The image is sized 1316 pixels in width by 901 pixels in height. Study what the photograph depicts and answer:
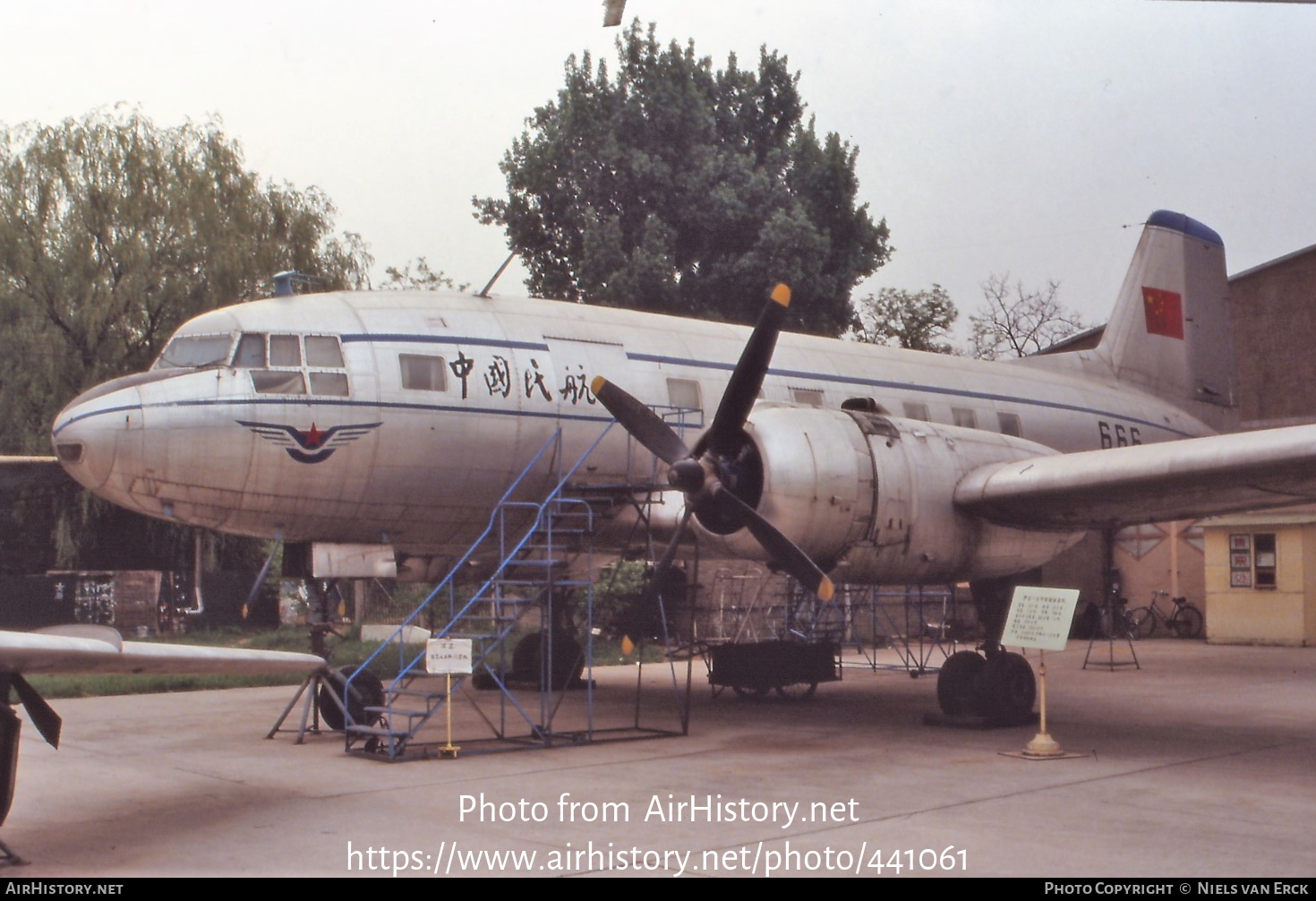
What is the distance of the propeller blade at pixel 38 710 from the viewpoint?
7.18 metres

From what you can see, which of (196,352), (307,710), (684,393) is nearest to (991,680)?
(684,393)

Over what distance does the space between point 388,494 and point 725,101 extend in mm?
27945

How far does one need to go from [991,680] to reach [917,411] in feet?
13.1

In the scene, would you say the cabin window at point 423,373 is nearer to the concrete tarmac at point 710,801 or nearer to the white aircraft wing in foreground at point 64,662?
the concrete tarmac at point 710,801

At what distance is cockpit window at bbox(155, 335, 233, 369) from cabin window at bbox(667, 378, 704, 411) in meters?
4.67

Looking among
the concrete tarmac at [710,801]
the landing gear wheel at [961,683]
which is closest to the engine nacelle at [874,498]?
the landing gear wheel at [961,683]

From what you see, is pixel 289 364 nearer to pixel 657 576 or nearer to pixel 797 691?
pixel 657 576

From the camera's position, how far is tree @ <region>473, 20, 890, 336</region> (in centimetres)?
3375

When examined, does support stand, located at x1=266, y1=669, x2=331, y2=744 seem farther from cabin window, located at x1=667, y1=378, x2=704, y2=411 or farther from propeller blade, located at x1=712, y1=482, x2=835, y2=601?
cabin window, located at x1=667, y1=378, x2=704, y2=411

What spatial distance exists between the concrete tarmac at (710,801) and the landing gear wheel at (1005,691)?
0.24 metres

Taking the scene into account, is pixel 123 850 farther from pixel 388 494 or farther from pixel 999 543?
pixel 999 543

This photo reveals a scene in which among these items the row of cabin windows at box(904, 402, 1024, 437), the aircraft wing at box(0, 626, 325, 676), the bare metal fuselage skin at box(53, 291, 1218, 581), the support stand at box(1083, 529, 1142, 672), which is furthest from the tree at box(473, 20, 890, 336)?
the aircraft wing at box(0, 626, 325, 676)

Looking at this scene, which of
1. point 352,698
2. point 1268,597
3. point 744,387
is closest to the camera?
point 744,387

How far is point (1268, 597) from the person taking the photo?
1020 inches
